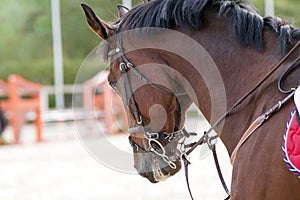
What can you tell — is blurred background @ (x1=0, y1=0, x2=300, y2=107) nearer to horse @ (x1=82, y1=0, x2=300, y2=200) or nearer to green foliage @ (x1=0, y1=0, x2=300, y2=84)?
green foliage @ (x1=0, y1=0, x2=300, y2=84)

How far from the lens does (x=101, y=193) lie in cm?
853

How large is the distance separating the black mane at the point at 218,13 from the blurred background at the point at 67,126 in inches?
9.2

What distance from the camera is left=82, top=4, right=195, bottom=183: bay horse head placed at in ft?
12.1

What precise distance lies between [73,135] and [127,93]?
14.0 m

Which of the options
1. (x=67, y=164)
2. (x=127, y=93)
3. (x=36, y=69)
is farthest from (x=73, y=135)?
(x=127, y=93)

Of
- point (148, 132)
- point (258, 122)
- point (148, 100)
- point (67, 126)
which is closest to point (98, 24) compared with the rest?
point (148, 100)

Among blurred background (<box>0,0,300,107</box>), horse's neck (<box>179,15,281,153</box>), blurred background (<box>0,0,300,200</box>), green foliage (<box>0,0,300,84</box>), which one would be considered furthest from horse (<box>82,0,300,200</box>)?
green foliage (<box>0,0,300,84</box>)

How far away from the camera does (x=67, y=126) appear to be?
1964cm

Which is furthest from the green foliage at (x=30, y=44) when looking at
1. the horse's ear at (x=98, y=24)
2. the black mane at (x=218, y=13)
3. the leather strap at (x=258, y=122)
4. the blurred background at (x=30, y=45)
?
the leather strap at (x=258, y=122)

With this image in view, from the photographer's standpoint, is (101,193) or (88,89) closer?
(101,193)

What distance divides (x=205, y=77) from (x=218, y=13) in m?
0.35

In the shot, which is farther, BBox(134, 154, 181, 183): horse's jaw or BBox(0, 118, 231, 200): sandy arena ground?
BBox(0, 118, 231, 200): sandy arena ground

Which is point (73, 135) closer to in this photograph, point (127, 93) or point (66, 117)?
point (66, 117)

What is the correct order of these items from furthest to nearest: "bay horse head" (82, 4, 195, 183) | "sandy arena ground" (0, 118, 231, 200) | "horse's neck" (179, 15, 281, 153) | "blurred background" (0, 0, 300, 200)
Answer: "blurred background" (0, 0, 300, 200)
"sandy arena ground" (0, 118, 231, 200)
"bay horse head" (82, 4, 195, 183)
"horse's neck" (179, 15, 281, 153)
